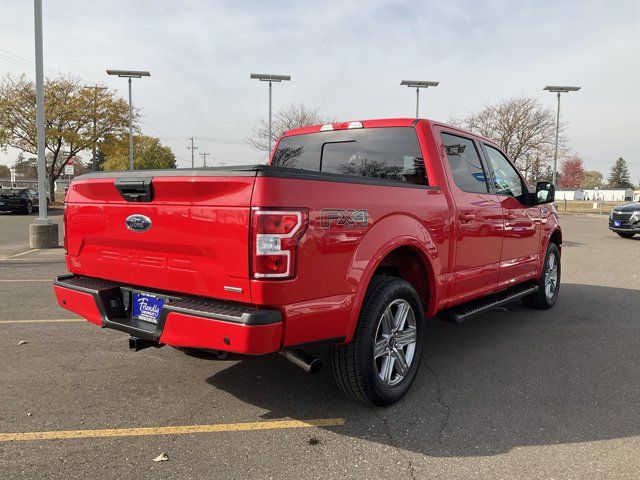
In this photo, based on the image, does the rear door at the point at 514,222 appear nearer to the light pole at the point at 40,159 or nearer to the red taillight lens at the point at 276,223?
the red taillight lens at the point at 276,223

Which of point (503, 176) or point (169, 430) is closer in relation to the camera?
point (169, 430)

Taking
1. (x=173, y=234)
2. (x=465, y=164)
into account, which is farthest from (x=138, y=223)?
(x=465, y=164)

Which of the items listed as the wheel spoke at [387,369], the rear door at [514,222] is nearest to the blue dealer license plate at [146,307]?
the wheel spoke at [387,369]

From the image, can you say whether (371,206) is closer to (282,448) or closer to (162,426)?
(282,448)

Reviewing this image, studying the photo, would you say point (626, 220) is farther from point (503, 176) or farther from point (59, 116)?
point (59, 116)

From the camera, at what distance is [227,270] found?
270 centimetres

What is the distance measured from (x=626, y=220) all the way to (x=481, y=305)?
45.9 feet

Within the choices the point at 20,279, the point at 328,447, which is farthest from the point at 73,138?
the point at 328,447

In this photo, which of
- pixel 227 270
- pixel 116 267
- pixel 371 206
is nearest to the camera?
pixel 227 270

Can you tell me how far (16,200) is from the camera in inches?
1000

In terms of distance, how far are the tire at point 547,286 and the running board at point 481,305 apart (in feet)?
1.90

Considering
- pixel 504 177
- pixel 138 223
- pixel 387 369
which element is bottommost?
pixel 387 369

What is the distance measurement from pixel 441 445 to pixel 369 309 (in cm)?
89

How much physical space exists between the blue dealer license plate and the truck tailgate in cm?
7
